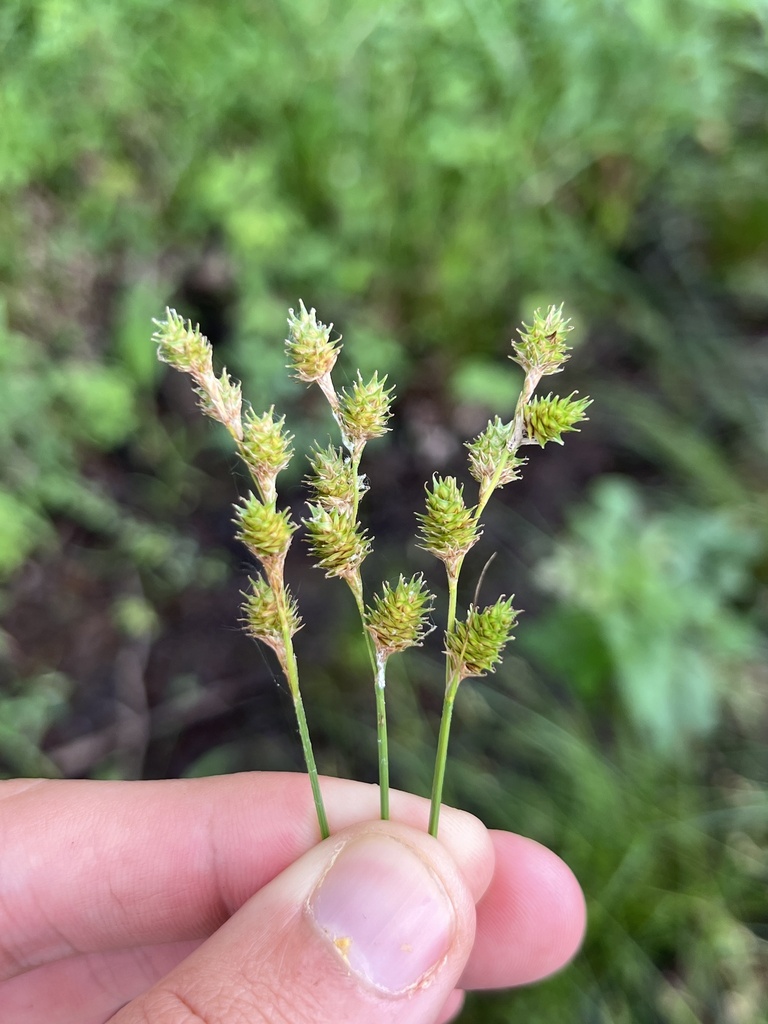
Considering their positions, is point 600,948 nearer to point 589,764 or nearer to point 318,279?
point 589,764

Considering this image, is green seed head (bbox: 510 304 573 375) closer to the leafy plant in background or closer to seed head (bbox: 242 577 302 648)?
seed head (bbox: 242 577 302 648)

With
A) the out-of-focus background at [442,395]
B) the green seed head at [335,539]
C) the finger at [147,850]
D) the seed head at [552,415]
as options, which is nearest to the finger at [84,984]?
the finger at [147,850]

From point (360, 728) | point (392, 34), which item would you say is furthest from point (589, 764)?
point (392, 34)

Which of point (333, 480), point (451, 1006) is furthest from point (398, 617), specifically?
point (451, 1006)

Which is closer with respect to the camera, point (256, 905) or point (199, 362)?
point (199, 362)

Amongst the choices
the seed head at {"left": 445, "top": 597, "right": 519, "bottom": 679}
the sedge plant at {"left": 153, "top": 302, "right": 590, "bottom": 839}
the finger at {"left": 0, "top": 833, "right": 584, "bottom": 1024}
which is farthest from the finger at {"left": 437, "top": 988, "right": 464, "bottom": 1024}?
the seed head at {"left": 445, "top": 597, "right": 519, "bottom": 679}

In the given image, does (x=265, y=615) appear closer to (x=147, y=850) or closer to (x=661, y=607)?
(x=147, y=850)

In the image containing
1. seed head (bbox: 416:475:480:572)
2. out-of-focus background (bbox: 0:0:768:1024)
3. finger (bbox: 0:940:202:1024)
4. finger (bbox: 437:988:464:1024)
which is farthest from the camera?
out-of-focus background (bbox: 0:0:768:1024)

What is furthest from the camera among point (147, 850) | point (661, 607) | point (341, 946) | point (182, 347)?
point (661, 607)
